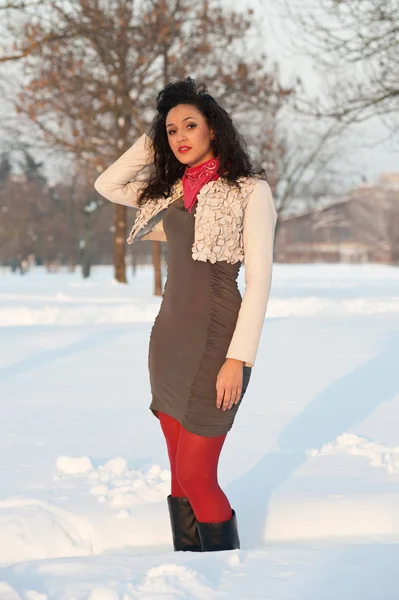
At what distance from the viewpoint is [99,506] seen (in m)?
4.14

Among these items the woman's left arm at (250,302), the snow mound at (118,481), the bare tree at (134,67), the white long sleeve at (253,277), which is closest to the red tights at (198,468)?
the woman's left arm at (250,302)

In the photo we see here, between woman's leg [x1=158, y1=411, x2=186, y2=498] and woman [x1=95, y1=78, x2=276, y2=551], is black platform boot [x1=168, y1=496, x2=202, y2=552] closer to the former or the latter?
woman [x1=95, y1=78, x2=276, y2=551]

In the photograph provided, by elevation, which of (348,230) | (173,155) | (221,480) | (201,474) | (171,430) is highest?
(348,230)

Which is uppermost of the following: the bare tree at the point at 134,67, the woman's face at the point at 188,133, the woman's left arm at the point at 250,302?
the bare tree at the point at 134,67

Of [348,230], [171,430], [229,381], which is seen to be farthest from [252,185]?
[348,230]

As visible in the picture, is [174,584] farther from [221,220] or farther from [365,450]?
[365,450]

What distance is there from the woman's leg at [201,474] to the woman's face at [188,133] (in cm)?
100

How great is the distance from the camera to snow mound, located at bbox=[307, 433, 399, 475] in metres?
4.94

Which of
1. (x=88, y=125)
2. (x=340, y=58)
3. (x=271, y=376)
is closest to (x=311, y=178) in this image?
(x=88, y=125)

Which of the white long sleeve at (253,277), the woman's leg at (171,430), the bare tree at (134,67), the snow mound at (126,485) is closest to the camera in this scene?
the white long sleeve at (253,277)

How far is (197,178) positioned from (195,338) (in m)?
0.58

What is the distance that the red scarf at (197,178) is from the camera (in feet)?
9.96

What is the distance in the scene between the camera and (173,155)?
3246 millimetres

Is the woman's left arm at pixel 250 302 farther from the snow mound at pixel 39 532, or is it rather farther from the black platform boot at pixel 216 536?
the snow mound at pixel 39 532
